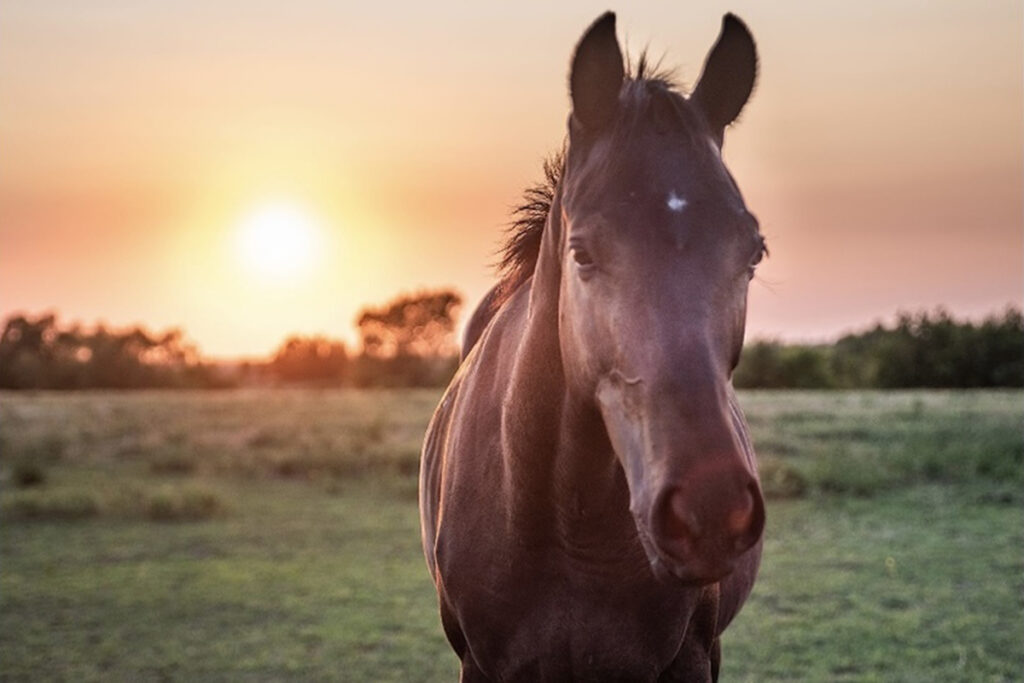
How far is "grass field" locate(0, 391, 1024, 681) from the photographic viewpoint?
21.9 feet

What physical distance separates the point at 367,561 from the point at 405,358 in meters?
39.3

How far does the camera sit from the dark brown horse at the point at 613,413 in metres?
1.85

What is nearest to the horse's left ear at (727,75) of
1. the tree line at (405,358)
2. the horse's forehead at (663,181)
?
the horse's forehead at (663,181)

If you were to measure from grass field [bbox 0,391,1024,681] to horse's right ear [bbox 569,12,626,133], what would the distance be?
15.8 ft

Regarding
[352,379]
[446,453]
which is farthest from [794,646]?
[352,379]

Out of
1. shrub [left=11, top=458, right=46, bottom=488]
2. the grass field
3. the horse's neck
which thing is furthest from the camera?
shrub [left=11, top=458, right=46, bottom=488]

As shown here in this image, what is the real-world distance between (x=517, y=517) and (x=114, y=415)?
2862 cm

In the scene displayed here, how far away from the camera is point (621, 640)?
8.86 feet

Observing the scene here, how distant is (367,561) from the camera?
9805 millimetres

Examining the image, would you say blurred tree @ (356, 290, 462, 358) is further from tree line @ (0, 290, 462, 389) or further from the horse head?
the horse head

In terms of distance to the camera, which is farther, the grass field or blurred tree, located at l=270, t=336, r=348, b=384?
blurred tree, located at l=270, t=336, r=348, b=384

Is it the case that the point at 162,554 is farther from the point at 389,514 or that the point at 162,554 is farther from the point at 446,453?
the point at 446,453

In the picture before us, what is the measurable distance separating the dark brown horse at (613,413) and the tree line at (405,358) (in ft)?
103

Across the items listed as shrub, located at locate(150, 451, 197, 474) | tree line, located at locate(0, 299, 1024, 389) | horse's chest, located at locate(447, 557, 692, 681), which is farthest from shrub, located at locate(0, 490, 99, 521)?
tree line, located at locate(0, 299, 1024, 389)
